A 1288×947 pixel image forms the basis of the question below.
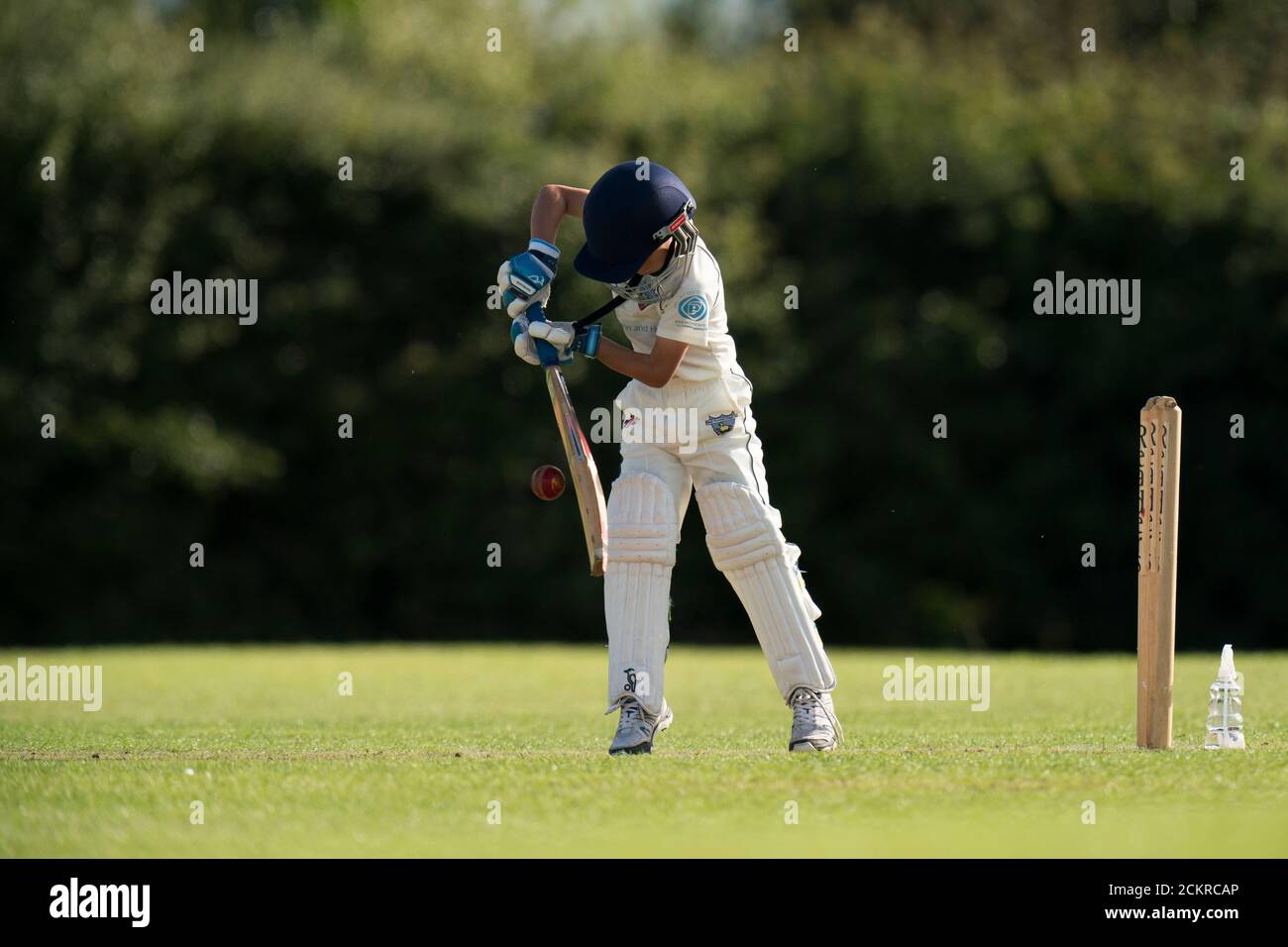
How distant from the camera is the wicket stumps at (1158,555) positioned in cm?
579

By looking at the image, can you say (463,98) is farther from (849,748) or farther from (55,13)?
(849,748)

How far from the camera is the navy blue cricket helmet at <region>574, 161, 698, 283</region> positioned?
5.98 m

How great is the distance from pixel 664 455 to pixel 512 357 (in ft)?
36.3

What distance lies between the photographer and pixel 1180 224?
17859 mm

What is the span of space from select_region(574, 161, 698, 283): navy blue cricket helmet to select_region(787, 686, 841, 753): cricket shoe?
64.8 inches

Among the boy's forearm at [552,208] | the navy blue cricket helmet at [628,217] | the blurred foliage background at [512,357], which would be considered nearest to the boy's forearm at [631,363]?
the navy blue cricket helmet at [628,217]

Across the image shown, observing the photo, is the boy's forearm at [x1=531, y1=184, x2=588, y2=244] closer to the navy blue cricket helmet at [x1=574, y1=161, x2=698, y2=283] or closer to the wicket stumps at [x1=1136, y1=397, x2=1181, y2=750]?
the navy blue cricket helmet at [x1=574, y1=161, x2=698, y2=283]

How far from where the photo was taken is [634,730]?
6062mm

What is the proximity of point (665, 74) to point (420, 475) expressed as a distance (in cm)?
588

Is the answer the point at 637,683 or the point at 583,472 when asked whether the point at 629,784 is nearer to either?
the point at 637,683

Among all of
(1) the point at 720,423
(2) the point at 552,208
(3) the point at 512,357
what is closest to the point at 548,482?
(1) the point at 720,423
